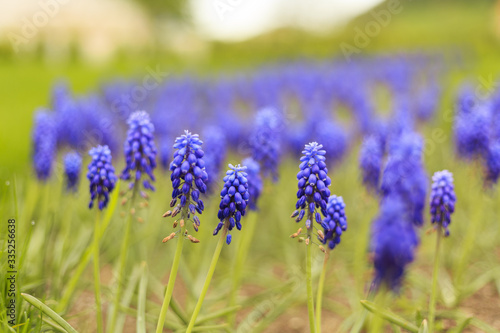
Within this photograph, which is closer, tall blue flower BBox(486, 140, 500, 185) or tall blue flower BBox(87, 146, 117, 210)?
tall blue flower BBox(87, 146, 117, 210)

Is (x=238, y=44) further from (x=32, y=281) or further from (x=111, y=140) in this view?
(x=32, y=281)

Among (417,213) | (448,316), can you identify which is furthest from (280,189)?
(417,213)

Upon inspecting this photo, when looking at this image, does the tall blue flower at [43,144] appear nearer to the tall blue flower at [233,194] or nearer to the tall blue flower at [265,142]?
the tall blue flower at [265,142]

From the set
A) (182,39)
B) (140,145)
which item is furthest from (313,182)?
(182,39)

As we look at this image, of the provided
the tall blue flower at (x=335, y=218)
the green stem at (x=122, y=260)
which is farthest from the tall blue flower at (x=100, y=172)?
the tall blue flower at (x=335, y=218)

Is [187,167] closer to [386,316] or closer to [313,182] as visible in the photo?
[313,182]

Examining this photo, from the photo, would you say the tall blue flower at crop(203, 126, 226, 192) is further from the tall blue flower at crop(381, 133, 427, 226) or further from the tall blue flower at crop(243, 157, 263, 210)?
the tall blue flower at crop(381, 133, 427, 226)
